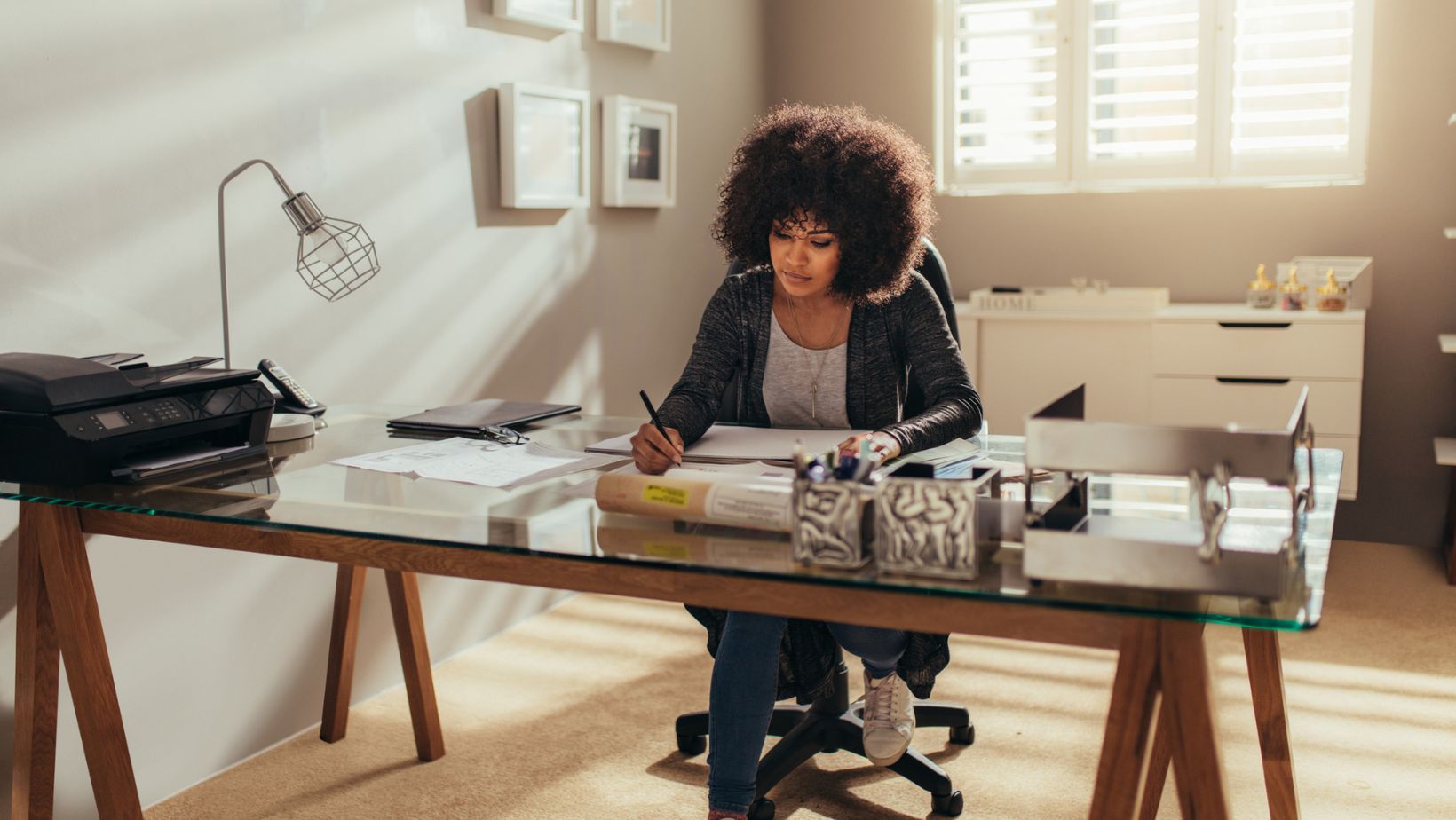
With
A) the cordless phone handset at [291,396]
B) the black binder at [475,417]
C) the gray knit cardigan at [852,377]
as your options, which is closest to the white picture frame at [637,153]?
the gray knit cardigan at [852,377]

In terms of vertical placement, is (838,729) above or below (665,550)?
below

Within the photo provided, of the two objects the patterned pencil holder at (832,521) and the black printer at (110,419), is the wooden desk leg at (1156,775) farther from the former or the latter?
the black printer at (110,419)

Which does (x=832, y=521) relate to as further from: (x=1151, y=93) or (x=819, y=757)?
(x=1151, y=93)

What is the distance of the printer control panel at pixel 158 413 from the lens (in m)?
1.63

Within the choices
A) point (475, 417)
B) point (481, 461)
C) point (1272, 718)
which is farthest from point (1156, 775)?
point (475, 417)

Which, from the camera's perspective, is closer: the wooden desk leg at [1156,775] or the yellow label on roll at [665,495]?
the yellow label on roll at [665,495]

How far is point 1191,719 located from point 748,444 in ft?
2.72

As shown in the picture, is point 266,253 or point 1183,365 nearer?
point 266,253

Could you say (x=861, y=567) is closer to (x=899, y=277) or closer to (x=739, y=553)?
(x=739, y=553)

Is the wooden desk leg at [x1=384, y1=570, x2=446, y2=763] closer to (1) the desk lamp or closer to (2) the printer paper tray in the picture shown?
(1) the desk lamp

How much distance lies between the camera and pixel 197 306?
91.1 inches

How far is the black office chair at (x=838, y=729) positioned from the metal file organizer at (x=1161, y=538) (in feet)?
3.63

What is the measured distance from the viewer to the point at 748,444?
1.88m

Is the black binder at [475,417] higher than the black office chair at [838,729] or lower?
higher
